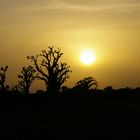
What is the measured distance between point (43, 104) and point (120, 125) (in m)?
9.77

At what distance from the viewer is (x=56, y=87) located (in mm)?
69750

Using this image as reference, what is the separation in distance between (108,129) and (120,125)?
1.77m

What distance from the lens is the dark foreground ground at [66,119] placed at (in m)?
35.1

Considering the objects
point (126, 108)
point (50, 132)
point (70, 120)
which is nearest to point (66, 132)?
point (50, 132)

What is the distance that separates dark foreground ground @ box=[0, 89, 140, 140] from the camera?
3506cm

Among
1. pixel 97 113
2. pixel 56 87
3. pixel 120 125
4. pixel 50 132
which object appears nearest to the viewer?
pixel 50 132

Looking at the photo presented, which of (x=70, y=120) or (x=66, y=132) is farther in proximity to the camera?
(x=70, y=120)

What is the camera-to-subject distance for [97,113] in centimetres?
4244

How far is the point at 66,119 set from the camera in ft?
131

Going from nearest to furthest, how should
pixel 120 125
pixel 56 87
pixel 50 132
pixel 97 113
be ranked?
pixel 50 132 → pixel 120 125 → pixel 97 113 → pixel 56 87

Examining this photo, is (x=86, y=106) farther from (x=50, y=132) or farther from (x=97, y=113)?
(x=50, y=132)

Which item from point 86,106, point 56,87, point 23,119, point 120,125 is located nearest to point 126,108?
point 86,106

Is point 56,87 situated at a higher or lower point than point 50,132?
higher

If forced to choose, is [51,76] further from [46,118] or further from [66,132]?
[66,132]
